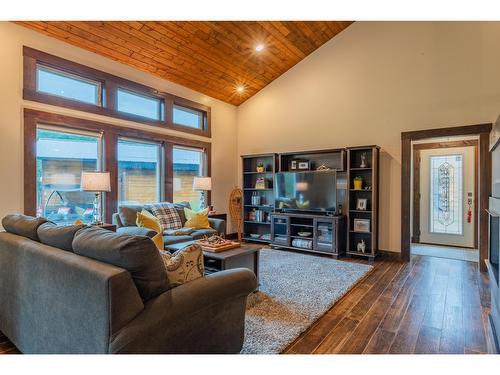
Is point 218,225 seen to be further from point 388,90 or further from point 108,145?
point 388,90

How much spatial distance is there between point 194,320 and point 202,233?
2925 millimetres

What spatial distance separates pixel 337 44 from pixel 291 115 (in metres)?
1.53

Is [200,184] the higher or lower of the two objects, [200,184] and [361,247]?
the higher

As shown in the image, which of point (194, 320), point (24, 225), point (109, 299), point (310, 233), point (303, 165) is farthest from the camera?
point (303, 165)

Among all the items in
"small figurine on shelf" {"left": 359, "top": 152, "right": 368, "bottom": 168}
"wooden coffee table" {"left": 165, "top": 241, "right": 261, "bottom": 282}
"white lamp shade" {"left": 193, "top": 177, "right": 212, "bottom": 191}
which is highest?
"small figurine on shelf" {"left": 359, "top": 152, "right": 368, "bottom": 168}

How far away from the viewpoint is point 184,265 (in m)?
1.75

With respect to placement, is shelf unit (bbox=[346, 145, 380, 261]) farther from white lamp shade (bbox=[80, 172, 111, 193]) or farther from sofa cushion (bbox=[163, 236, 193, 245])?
white lamp shade (bbox=[80, 172, 111, 193])

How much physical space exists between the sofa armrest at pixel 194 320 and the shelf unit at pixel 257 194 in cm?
417

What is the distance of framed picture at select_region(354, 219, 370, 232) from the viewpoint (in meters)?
4.92

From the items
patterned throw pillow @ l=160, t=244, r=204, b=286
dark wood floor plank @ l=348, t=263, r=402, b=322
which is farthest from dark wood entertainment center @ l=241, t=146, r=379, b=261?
patterned throw pillow @ l=160, t=244, r=204, b=286

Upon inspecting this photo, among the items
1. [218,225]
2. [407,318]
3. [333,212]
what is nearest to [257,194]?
[218,225]

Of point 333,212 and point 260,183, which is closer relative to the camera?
point 333,212

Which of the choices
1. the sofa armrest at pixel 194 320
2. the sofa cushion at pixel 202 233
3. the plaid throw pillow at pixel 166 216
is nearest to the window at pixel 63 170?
the plaid throw pillow at pixel 166 216

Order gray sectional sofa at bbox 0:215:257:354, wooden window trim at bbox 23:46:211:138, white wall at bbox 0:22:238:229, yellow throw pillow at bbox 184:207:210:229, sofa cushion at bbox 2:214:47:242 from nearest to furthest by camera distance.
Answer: gray sectional sofa at bbox 0:215:257:354 → sofa cushion at bbox 2:214:47:242 → white wall at bbox 0:22:238:229 → wooden window trim at bbox 23:46:211:138 → yellow throw pillow at bbox 184:207:210:229
